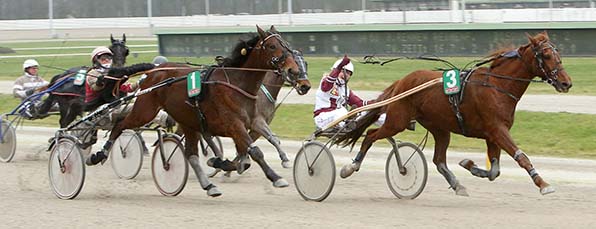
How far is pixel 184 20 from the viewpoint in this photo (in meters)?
48.0

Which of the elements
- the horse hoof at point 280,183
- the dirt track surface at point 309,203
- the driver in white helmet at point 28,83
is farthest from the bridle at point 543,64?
the driver in white helmet at point 28,83

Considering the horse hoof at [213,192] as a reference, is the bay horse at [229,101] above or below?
above

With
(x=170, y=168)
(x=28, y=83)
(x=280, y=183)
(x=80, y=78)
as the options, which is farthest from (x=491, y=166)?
(x=28, y=83)

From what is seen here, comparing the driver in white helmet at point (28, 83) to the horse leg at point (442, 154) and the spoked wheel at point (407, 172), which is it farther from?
the horse leg at point (442, 154)

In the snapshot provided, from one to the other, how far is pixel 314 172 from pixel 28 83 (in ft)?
22.9

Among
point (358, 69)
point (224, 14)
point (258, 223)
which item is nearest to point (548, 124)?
point (258, 223)

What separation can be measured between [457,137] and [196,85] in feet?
23.3

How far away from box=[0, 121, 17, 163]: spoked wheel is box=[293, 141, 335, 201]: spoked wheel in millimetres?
5496

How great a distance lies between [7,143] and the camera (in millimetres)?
14781

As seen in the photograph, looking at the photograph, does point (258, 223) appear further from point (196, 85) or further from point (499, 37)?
point (499, 37)

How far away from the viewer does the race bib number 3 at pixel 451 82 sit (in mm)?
10289

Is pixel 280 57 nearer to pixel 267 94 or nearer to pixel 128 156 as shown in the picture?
pixel 267 94

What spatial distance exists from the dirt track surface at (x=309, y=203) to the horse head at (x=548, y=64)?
110 centimetres

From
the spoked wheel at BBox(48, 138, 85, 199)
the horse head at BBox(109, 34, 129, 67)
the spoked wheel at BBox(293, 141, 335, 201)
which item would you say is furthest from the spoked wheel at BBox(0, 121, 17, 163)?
the spoked wheel at BBox(293, 141, 335, 201)
